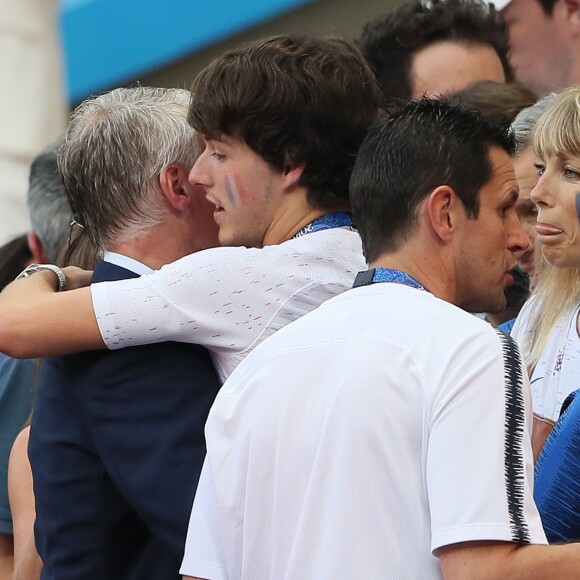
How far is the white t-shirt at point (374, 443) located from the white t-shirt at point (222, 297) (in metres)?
0.22

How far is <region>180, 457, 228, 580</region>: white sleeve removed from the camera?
1.91 meters

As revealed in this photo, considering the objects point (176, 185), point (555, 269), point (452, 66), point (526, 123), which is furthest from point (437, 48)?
point (176, 185)

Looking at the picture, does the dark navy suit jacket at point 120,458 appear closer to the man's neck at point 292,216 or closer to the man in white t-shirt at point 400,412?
the man in white t-shirt at point 400,412

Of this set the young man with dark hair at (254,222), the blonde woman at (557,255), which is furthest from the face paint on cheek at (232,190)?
the blonde woman at (557,255)

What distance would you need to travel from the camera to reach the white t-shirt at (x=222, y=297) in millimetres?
2068

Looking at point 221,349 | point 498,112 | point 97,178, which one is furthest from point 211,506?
point 498,112

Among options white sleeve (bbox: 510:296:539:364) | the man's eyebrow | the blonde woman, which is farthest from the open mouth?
the man's eyebrow

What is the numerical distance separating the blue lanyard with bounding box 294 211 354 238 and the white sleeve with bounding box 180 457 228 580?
457 millimetres

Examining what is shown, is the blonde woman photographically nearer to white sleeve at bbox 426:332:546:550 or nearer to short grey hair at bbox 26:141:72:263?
white sleeve at bbox 426:332:546:550

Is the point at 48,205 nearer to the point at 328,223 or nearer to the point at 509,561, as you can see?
the point at 328,223

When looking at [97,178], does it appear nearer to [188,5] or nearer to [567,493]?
[567,493]

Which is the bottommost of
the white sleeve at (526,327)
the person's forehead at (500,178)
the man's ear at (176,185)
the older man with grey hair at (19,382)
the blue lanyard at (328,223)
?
the older man with grey hair at (19,382)

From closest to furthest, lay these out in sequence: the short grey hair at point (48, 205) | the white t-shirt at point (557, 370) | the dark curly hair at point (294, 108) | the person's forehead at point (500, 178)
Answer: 1. the person's forehead at point (500, 178)
2. the dark curly hair at point (294, 108)
3. the white t-shirt at point (557, 370)
4. the short grey hair at point (48, 205)

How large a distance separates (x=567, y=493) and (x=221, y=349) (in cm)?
59
